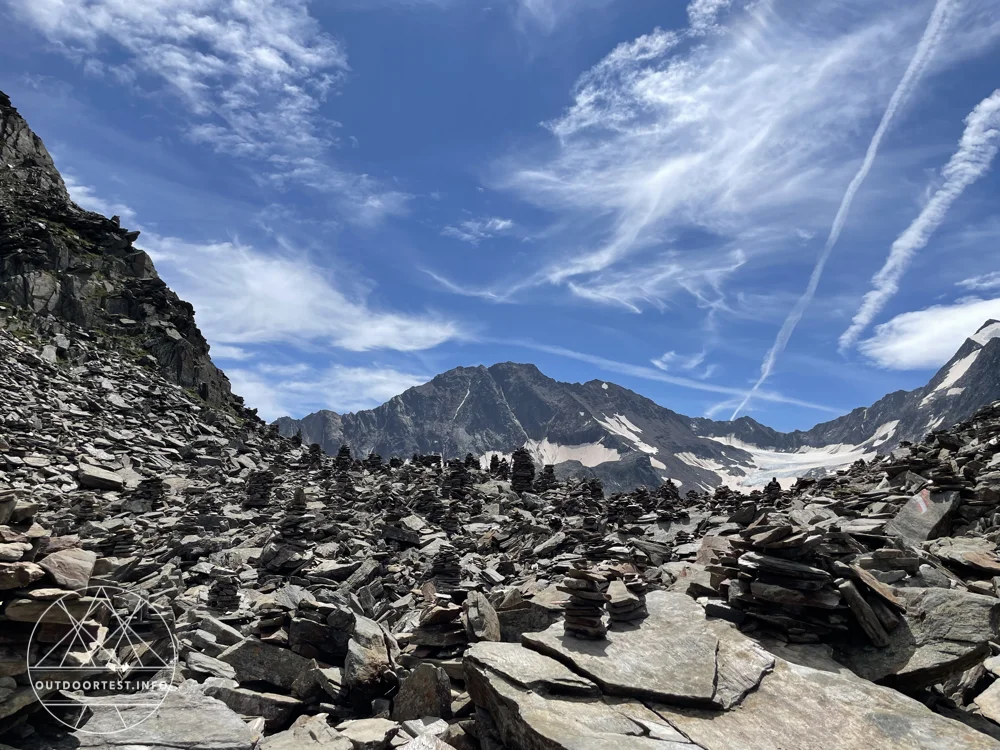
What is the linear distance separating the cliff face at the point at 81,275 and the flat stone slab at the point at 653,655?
74714 mm

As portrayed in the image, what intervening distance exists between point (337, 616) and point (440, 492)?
97.2 ft

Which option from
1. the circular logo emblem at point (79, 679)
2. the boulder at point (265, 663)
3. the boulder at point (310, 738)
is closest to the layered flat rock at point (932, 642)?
the boulder at point (310, 738)

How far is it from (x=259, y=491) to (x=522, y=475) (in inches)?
911

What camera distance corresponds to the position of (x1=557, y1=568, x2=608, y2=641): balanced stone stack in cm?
1019

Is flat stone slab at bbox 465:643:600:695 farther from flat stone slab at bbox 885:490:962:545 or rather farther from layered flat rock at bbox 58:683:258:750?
flat stone slab at bbox 885:490:962:545

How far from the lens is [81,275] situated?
232 feet

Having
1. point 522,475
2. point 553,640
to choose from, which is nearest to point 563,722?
point 553,640

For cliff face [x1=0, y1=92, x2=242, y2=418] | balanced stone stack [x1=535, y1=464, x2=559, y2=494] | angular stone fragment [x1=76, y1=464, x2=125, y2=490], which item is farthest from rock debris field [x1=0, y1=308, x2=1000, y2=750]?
cliff face [x1=0, y1=92, x2=242, y2=418]

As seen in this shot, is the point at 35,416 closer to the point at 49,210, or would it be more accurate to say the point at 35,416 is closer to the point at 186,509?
Result: the point at 186,509

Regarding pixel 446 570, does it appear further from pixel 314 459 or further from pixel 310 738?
pixel 314 459

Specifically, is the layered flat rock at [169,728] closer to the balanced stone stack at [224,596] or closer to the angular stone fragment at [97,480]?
the balanced stone stack at [224,596]

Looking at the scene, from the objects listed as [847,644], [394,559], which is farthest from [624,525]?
[847,644]

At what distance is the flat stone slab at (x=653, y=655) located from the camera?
8.47m

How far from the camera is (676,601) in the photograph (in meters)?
11.7
